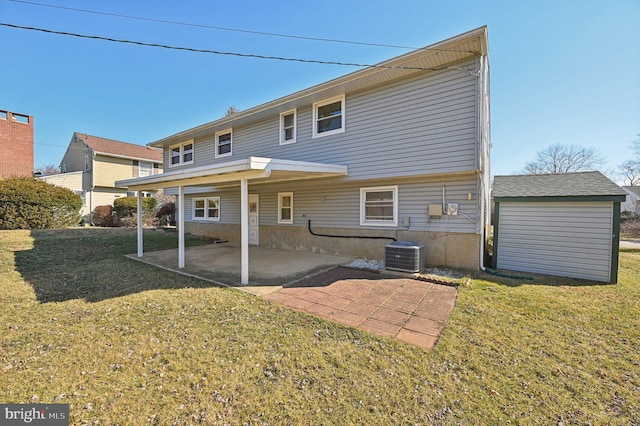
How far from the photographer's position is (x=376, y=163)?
25.0 ft

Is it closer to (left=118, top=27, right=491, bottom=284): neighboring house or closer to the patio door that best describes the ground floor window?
the patio door

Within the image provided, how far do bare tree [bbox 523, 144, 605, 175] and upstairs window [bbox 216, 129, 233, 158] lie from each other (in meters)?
39.8

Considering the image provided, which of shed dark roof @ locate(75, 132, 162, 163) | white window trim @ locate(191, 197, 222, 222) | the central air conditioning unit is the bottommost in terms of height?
the central air conditioning unit

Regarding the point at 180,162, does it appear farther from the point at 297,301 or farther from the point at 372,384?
the point at 372,384

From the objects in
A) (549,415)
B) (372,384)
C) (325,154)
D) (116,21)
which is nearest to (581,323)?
(549,415)

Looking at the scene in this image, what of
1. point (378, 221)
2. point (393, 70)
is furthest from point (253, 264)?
point (393, 70)

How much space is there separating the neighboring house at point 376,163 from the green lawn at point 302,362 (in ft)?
7.11

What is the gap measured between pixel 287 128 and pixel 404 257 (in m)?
6.21

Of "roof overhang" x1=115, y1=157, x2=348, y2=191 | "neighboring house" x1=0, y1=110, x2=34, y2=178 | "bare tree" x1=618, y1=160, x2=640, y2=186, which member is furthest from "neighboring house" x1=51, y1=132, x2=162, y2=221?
"bare tree" x1=618, y1=160, x2=640, y2=186

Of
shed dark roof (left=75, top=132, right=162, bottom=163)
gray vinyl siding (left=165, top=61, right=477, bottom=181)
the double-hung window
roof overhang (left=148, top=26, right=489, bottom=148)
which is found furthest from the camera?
shed dark roof (left=75, top=132, right=162, bottom=163)

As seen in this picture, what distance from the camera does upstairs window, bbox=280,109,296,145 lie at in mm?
9461

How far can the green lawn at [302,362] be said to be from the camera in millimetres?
2246

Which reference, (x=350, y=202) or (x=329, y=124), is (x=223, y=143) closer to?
(x=329, y=124)

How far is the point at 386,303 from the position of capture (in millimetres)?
4699
